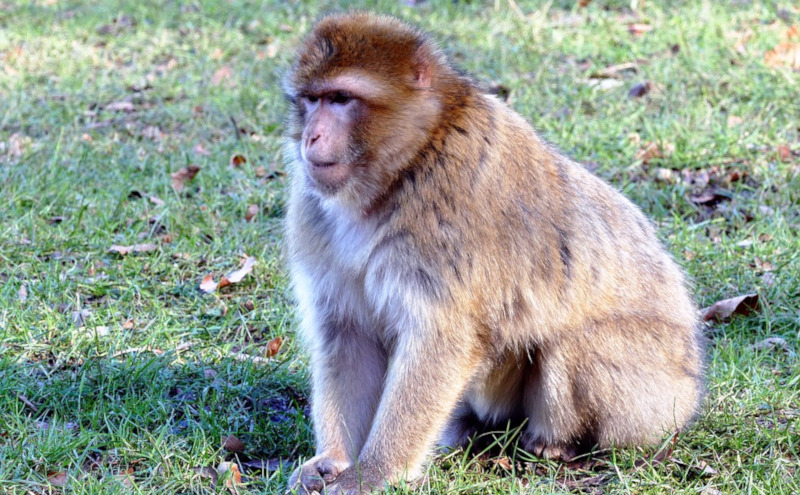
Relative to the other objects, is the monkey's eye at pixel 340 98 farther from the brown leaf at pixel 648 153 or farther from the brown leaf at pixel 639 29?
the brown leaf at pixel 639 29

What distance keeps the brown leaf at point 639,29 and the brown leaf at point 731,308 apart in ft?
10.7

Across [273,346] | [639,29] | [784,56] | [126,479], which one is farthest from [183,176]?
[784,56]

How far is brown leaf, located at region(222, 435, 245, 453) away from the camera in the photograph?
11.3 feet

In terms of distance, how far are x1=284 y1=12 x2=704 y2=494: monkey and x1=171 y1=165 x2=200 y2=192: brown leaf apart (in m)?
2.35

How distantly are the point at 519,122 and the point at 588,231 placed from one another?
41cm

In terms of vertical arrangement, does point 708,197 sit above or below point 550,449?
below

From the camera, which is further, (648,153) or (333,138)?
(648,153)

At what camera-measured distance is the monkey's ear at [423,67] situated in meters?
3.01

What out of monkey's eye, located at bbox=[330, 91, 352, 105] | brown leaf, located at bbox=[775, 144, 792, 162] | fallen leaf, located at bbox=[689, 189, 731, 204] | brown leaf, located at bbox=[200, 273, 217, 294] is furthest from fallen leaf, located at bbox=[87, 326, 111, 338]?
brown leaf, located at bbox=[775, 144, 792, 162]

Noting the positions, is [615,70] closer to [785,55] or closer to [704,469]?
[785,55]

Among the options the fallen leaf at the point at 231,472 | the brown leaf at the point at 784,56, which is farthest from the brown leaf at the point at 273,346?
the brown leaf at the point at 784,56

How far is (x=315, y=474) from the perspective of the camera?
3.16 m

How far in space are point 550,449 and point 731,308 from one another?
4.54 feet

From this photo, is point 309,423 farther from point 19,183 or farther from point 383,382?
point 19,183
